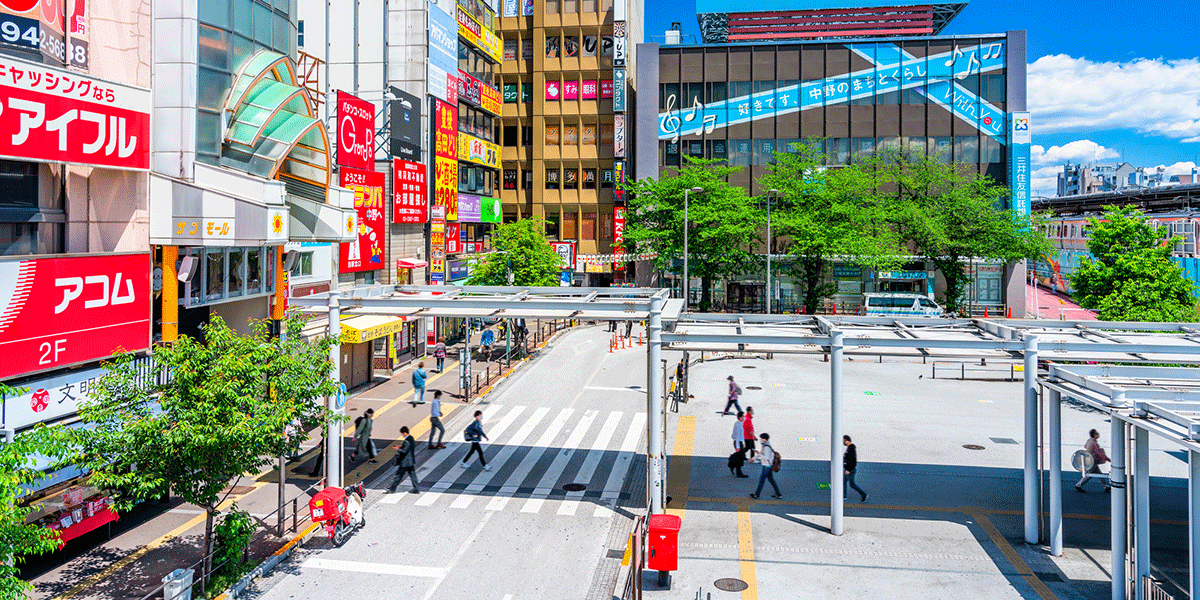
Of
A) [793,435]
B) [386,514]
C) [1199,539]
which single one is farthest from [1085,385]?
[386,514]

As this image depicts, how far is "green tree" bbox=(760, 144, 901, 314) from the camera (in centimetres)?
5094

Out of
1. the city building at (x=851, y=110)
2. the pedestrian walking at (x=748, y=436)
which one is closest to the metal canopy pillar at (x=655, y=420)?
the pedestrian walking at (x=748, y=436)

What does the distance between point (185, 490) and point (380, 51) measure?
28.1 metres

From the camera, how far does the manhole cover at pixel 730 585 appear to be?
1357 cm

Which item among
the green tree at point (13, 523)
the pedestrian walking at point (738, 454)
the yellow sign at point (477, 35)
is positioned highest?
the yellow sign at point (477, 35)

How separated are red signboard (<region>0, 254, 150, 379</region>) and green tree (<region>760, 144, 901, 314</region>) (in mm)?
40277

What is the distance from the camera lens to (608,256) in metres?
68.5

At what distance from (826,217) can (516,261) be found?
20509mm

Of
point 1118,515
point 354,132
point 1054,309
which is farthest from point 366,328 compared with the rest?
point 1054,309

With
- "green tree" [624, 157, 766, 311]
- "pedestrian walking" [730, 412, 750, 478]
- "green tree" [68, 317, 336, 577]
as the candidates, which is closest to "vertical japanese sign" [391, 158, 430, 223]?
"green tree" [624, 157, 766, 311]

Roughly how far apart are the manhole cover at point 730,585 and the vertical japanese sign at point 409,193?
26968 millimetres

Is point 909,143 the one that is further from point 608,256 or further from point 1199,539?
point 1199,539

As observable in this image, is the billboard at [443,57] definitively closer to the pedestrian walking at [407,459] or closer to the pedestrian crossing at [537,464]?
the pedestrian crossing at [537,464]

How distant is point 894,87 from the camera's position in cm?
6119
